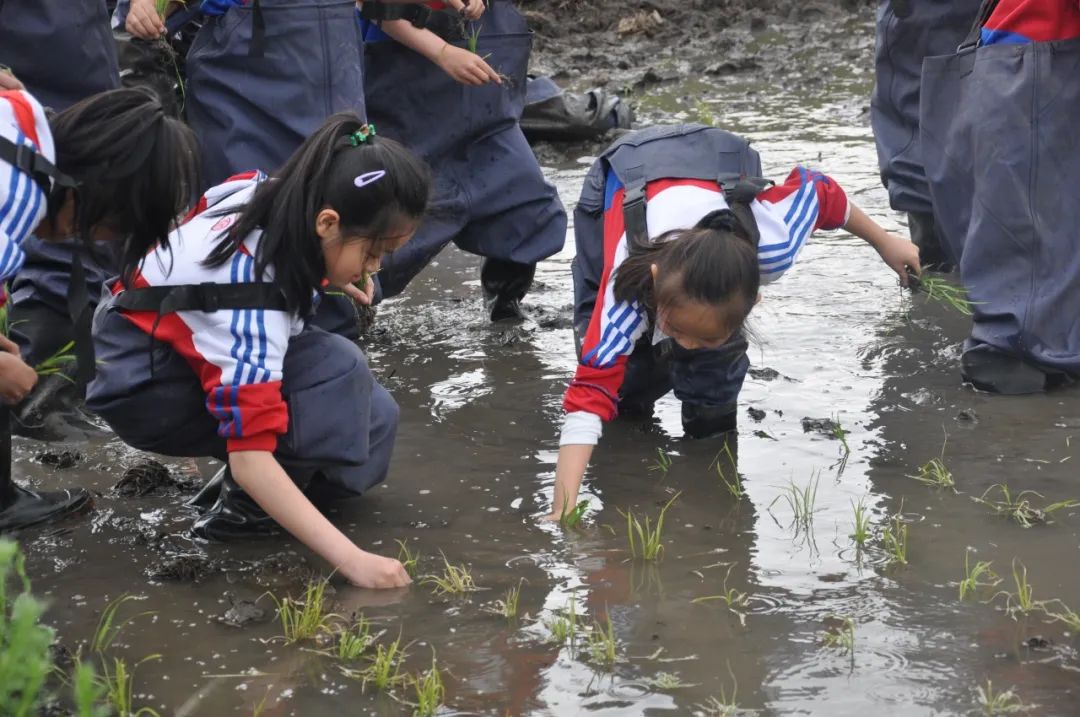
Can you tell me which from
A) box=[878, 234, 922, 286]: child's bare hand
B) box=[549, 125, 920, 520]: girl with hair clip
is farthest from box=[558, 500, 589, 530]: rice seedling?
box=[878, 234, 922, 286]: child's bare hand

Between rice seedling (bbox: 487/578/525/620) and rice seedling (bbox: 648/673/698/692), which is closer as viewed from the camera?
rice seedling (bbox: 648/673/698/692)

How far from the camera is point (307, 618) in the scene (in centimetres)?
300

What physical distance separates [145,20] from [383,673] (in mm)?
2489

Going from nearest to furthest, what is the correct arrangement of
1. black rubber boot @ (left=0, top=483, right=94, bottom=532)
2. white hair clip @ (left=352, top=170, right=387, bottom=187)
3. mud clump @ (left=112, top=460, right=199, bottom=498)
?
white hair clip @ (left=352, top=170, right=387, bottom=187)
black rubber boot @ (left=0, top=483, right=94, bottom=532)
mud clump @ (left=112, top=460, right=199, bottom=498)

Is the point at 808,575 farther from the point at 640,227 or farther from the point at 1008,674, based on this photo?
the point at 640,227

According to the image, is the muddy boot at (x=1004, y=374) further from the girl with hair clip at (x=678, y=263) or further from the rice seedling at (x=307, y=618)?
the rice seedling at (x=307, y=618)

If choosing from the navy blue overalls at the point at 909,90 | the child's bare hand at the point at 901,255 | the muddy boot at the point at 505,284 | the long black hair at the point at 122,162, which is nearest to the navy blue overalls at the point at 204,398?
the long black hair at the point at 122,162

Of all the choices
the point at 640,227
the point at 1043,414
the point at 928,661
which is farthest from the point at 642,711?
the point at 1043,414

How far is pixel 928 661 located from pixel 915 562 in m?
0.50

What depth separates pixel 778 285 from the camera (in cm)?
549

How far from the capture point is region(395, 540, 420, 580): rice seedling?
335 centimetres

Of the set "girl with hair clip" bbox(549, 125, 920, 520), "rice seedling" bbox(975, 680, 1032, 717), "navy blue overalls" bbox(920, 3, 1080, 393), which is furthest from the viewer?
"navy blue overalls" bbox(920, 3, 1080, 393)

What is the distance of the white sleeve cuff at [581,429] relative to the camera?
12.0 feet

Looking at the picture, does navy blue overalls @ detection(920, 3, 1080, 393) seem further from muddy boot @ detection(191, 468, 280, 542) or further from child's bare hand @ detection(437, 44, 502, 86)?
muddy boot @ detection(191, 468, 280, 542)
